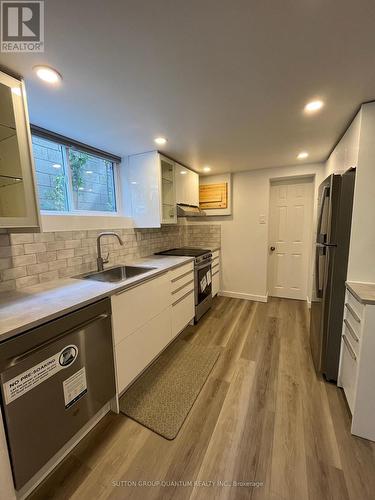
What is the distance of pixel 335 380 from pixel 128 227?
2590 millimetres

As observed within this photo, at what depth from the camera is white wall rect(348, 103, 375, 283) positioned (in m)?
1.50

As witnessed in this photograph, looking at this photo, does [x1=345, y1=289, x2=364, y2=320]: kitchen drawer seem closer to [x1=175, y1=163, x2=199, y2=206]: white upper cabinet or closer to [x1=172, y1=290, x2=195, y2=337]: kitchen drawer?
[x1=172, y1=290, x2=195, y2=337]: kitchen drawer

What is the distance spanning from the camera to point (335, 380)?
178cm

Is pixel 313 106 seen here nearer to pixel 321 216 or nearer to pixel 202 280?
pixel 321 216

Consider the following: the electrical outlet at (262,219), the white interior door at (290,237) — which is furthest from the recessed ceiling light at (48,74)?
the white interior door at (290,237)

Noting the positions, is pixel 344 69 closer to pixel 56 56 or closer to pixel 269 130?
pixel 269 130

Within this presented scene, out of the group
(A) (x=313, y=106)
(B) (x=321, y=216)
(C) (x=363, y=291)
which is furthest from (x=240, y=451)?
(A) (x=313, y=106)

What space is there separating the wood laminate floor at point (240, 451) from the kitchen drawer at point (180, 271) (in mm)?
1025

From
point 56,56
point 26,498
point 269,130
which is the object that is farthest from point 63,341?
point 269,130

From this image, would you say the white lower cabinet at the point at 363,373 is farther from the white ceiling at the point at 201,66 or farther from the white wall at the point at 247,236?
the white wall at the point at 247,236

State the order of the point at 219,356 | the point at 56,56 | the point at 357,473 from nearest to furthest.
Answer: the point at 56,56 → the point at 357,473 → the point at 219,356

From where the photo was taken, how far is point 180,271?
242 cm

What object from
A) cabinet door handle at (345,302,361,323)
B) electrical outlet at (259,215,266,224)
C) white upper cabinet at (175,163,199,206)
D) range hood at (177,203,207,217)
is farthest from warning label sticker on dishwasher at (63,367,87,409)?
electrical outlet at (259,215,266,224)

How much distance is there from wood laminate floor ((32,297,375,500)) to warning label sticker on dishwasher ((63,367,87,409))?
37 centimetres
